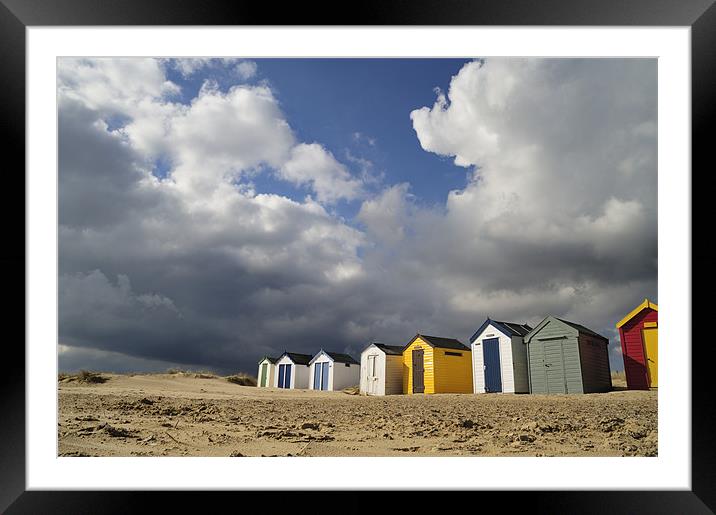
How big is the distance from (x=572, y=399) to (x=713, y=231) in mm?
6069

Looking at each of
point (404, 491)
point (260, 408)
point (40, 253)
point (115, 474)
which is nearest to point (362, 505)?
point (404, 491)

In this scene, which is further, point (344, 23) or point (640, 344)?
point (640, 344)

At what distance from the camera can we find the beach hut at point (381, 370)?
33.8ft

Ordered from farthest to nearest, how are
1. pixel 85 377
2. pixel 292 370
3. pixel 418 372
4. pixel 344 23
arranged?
pixel 292 370, pixel 418 372, pixel 85 377, pixel 344 23

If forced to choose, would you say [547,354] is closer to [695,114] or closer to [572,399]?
[572,399]

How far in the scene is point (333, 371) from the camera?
11.4m

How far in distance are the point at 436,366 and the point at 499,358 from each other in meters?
1.34

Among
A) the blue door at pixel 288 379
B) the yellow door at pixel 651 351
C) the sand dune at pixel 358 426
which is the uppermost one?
the yellow door at pixel 651 351

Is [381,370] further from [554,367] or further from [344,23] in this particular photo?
[344,23]

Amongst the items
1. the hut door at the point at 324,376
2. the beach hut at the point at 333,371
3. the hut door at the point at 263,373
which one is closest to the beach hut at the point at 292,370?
the beach hut at the point at 333,371

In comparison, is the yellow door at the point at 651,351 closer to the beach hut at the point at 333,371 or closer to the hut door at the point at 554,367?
the hut door at the point at 554,367

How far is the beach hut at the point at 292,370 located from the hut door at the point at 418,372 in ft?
9.93

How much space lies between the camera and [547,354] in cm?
850

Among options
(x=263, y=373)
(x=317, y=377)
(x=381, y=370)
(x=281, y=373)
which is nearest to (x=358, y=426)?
(x=381, y=370)
